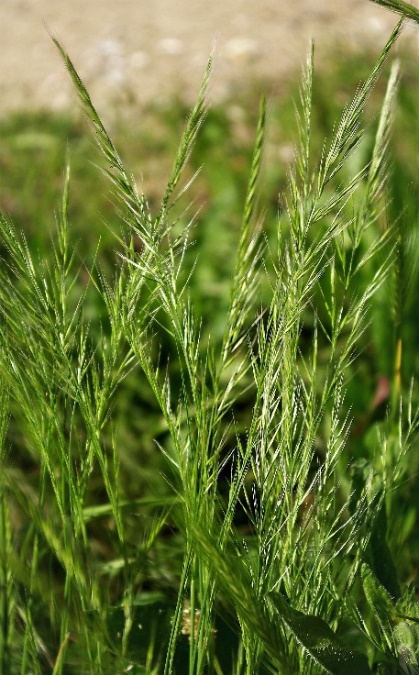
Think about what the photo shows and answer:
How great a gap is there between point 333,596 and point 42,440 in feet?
0.93

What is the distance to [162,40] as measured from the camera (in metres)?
3.84

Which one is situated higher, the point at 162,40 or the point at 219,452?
the point at 162,40

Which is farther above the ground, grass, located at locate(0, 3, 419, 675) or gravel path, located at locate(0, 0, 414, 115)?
gravel path, located at locate(0, 0, 414, 115)

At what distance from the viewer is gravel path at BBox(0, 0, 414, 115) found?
3439mm

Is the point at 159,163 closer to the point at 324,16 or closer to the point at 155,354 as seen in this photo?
the point at 155,354

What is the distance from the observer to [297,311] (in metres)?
0.77

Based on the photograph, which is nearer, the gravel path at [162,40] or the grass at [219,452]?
the grass at [219,452]

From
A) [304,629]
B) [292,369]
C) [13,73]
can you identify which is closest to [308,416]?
[292,369]

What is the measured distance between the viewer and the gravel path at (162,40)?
3439 mm

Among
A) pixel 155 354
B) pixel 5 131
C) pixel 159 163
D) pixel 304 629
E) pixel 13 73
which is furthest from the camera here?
pixel 13 73

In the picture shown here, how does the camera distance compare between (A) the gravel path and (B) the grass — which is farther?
(A) the gravel path

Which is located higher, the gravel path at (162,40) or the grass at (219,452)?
the gravel path at (162,40)

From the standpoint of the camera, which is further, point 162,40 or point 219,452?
point 162,40

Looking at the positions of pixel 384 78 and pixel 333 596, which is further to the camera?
pixel 384 78
